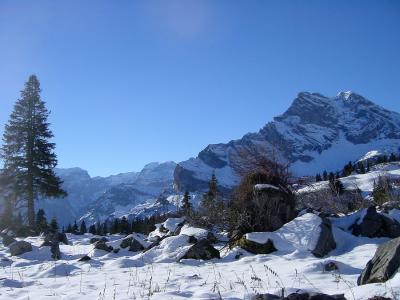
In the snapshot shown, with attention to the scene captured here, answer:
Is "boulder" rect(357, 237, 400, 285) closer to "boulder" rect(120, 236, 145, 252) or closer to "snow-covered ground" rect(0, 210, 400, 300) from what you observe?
"snow-covered ground" rect(0, 210, 400, 300)

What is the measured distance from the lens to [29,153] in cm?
2986

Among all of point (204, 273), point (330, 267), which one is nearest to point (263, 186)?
point (204, 273)

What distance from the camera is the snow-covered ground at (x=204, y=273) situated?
703 centimetres

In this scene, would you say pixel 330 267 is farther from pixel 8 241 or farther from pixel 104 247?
pixel 8 241

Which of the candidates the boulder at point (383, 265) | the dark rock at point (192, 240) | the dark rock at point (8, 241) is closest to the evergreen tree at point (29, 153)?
the dark rock at point (8, 241)

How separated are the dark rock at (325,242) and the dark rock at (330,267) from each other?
1.79 metres

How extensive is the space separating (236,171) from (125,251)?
453cm

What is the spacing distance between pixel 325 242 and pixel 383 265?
13.2 ft

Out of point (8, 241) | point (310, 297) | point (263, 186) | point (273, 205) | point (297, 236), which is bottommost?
point (310, 297)

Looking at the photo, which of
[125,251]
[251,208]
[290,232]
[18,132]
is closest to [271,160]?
[251,208]

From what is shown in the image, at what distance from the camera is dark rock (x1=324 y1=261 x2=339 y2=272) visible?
323 inches

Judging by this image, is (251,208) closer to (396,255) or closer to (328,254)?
(328,254)

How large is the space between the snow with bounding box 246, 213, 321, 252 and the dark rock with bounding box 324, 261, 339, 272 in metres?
1.96

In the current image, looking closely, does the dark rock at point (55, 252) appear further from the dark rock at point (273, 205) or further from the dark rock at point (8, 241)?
the dark rock at point (273, 205)
